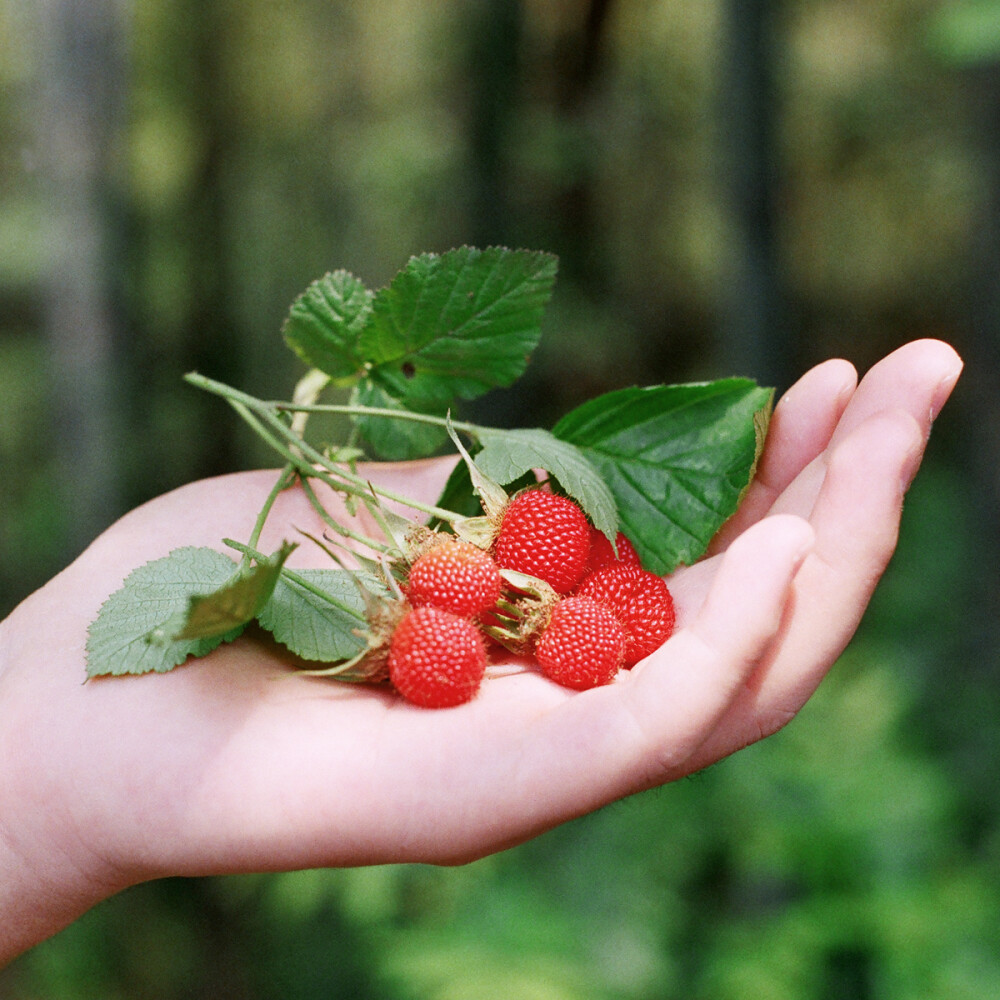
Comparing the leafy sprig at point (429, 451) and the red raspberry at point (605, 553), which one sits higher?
the leafy sprig at point (429, 451)

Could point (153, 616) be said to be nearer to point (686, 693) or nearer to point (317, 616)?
point (317, 616)

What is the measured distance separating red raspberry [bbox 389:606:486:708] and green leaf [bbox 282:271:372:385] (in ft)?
1.52

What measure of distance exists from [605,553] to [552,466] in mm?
142

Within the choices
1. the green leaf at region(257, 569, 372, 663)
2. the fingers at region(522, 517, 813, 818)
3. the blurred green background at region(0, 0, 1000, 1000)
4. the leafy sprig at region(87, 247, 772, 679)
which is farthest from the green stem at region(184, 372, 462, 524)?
the blurred green background at region(0, 0, 1000, 1000)

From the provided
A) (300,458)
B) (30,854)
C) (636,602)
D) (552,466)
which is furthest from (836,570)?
(30,854)

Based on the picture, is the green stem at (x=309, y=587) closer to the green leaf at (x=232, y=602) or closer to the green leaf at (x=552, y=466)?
the green leaf at (x=232, y=602)

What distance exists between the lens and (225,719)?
2.85ft

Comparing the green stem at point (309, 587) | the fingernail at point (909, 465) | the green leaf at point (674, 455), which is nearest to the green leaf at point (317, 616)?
the green stem at point (309, 587)

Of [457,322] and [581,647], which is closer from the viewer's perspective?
[581,647]

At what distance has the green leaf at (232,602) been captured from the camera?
2.39ft

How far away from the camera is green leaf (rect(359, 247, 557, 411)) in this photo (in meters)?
1.16

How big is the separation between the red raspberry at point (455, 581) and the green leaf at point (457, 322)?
13.7 inches

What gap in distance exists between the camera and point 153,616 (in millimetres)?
913

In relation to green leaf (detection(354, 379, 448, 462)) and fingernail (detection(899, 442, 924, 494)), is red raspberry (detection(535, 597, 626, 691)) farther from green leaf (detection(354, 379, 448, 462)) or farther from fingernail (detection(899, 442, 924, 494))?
green leaf (detection(354, 379, 448, 462))
